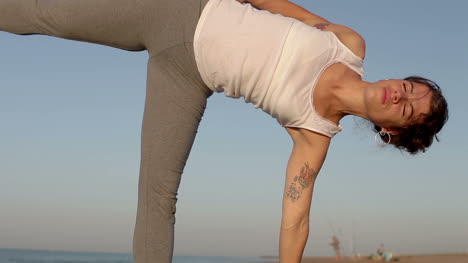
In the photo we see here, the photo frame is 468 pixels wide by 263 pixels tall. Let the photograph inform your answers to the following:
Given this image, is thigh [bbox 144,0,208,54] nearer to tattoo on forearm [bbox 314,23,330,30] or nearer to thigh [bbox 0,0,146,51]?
thigh [bbox 0,0,146,51]

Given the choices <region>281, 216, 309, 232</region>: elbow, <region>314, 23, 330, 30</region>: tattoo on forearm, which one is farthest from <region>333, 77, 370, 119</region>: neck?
<region>281, 216, 309, 232</region>: elbow

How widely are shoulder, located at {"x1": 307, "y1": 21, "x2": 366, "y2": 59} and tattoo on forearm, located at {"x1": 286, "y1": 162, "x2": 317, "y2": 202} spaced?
0.69 metres

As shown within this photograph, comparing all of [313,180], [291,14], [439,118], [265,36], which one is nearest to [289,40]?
[265,36]

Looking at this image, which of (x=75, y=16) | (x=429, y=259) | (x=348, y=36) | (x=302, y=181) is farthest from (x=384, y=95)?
(x=429, y=259)

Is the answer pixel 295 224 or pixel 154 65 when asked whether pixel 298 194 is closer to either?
pixel 295 224

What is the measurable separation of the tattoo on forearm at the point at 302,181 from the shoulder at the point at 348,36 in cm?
69

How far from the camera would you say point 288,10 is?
310 cm

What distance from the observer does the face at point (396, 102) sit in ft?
9.86

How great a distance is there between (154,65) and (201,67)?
0.25m

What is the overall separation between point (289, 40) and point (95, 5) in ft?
3.18

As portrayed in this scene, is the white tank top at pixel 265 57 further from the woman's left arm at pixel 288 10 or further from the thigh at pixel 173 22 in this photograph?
the woman's left arm at pixel 288 10

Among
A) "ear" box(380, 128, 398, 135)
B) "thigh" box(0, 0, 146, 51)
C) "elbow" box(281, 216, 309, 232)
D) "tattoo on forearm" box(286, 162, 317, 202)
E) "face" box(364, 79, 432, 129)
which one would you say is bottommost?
"elbow" box(281, 216, 309, 232)

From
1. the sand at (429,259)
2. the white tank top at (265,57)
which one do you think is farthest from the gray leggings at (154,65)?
the sand at (429,259)

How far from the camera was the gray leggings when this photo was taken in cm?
269
